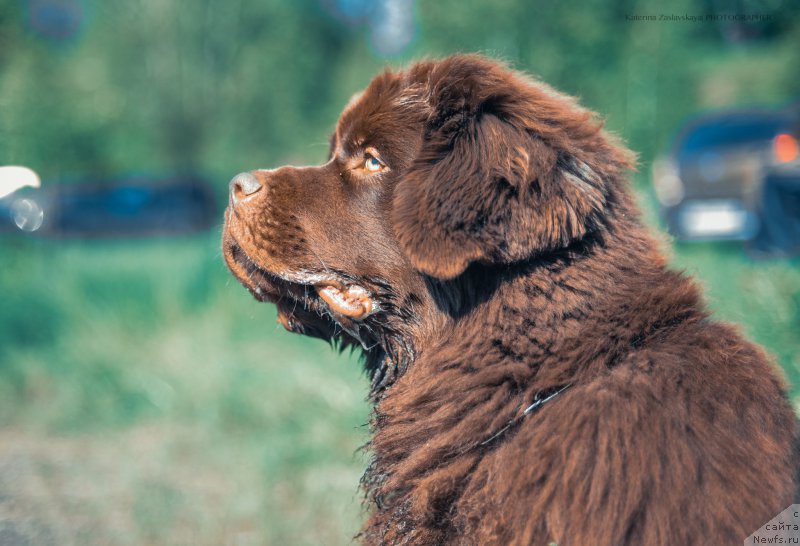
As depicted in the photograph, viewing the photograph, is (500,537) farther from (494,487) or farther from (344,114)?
(344,114)

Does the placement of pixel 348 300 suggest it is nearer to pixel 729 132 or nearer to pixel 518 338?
pixel 518 338

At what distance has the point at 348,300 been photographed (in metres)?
2.86

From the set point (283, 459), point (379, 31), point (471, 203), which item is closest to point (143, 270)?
point (283, 459)

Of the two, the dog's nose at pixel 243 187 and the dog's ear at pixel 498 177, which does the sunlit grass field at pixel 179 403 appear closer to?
the dog's ear at pixel 498 177

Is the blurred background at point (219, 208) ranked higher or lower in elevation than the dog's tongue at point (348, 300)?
higher

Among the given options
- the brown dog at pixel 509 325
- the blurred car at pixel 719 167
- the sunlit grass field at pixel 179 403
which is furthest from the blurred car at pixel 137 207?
the brown dog at pixel 509 325

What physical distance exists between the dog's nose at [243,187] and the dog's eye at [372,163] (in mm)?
420

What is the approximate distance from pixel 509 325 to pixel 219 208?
67.9 feet

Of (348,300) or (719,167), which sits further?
(719,167)

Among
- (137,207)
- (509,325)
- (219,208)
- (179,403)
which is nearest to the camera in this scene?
(509,325)

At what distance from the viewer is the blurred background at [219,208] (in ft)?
15.4

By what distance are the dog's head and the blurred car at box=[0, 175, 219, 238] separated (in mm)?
11296

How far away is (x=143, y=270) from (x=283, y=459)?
20.2 feet

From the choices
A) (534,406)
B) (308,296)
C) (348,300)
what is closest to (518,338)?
(534,406)
